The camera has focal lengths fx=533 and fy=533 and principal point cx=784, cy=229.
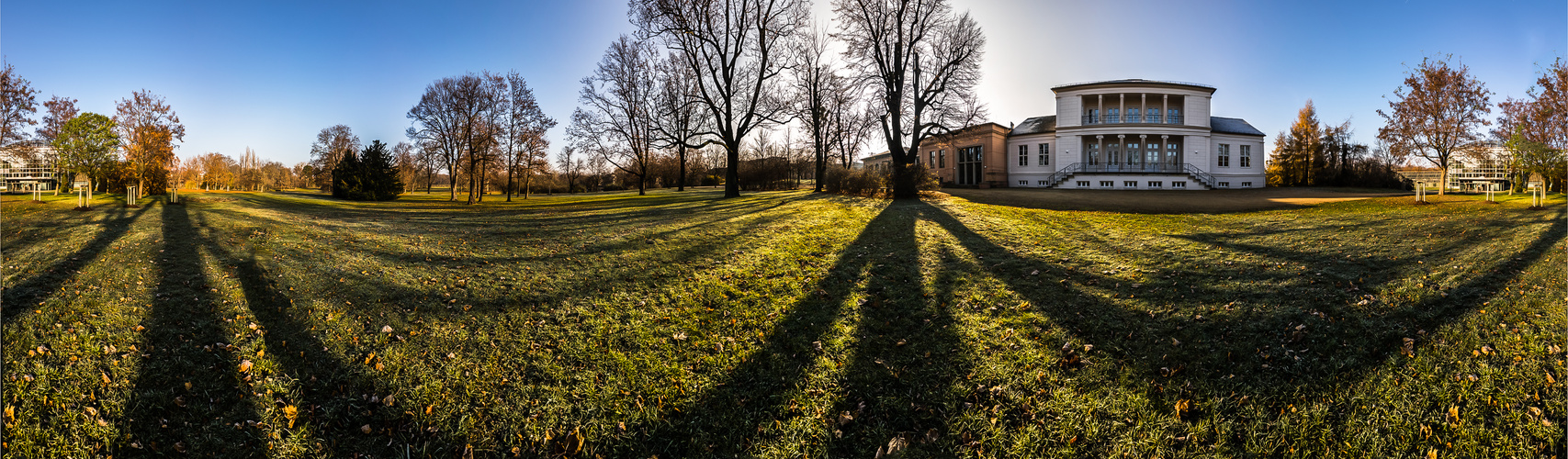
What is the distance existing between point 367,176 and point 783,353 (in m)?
36.3

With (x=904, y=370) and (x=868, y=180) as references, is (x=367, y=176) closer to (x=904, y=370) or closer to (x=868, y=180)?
(x=868, y=180)

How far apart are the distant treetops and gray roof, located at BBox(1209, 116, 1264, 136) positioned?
57015 millimetres

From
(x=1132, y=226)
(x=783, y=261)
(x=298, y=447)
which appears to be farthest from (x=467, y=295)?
(x=1132, y=226)

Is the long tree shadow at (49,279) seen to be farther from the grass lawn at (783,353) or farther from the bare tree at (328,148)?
the bare tree at (328,148)

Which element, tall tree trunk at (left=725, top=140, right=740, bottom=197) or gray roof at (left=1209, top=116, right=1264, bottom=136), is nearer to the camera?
tall tree trunk at (left=725, top=140, right=740, bottom=197)

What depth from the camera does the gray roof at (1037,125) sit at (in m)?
42.0

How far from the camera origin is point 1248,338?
4832 mm

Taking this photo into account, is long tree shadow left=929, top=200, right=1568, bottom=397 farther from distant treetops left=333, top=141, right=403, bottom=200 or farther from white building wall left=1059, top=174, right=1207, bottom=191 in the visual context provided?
distant treetops left=333, top=141, right=403, bottom=200

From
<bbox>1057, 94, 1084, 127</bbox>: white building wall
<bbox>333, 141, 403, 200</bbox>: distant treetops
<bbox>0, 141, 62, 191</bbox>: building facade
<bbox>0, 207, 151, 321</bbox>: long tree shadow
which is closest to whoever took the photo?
<bbox>0, 207, 151, 321</bbox>: long tree shadow

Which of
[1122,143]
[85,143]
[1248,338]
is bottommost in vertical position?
[1248,338]

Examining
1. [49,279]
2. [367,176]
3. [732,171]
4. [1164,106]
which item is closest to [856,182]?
[732,171]

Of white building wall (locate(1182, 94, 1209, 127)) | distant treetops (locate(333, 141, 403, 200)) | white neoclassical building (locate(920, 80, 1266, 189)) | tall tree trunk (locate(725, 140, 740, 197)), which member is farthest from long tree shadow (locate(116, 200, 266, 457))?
white building wall (locate(1182, 94, 1209, 127))

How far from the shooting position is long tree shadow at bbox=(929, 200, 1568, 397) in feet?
13.8

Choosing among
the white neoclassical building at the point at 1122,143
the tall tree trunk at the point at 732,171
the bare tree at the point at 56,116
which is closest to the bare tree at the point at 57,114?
the bare tree at the point at 56,116
